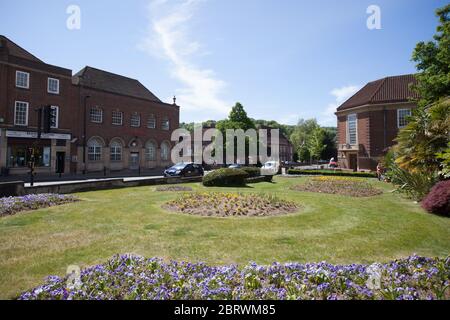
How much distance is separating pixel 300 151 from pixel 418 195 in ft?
229

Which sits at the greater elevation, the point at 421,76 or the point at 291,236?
the point at 421,76

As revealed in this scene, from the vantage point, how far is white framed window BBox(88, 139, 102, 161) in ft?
118

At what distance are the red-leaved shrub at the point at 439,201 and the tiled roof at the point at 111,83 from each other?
38.0 metres

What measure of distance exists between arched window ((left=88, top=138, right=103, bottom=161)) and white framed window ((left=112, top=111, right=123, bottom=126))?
3.95 metres

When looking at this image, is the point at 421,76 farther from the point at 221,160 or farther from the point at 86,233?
the point at 221,160

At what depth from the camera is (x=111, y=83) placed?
4194 centimetres

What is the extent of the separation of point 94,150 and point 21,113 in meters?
9.29

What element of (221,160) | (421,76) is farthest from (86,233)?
(221,160)

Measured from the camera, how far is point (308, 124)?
98875mm

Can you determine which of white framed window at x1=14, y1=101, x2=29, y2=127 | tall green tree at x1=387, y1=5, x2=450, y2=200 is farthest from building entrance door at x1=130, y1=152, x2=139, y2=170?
tall green tree at x1=387, y1=5, x2=450, y2=200

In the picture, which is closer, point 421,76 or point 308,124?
point 421,76

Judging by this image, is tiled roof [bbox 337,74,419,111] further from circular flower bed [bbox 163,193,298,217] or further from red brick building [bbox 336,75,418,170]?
circular flower bed [bbox 163,193,298,217]

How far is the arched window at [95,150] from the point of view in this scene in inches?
1419
